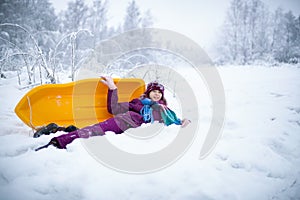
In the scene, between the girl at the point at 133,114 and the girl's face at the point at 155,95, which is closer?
the girl at the point at 133,114

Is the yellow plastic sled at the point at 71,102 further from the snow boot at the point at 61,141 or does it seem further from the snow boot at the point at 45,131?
the snow boot at the point at 61,141

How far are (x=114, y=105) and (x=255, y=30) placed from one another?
12304 mm

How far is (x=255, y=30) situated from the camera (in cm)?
1123

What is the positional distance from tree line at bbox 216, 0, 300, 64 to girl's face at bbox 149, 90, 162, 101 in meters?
9.69

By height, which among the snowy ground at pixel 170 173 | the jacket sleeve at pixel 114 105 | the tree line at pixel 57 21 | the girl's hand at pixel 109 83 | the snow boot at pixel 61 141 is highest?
the tree line at pixel 57 21

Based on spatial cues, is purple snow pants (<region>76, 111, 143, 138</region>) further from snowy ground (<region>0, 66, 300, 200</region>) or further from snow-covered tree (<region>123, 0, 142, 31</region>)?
snow-covered tree (<region>123, 0, 142, 31</region>)

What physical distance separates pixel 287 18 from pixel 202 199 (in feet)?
50.9

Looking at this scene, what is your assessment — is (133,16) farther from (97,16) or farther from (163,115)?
(163,115)

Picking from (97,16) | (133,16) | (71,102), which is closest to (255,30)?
(133,16)

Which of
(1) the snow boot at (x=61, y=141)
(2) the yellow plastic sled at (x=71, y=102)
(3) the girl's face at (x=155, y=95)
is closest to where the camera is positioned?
(1) the snow boot at (x=61, y=141)

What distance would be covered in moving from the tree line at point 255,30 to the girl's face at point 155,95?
9689mm

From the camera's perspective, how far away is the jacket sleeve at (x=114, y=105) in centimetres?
205

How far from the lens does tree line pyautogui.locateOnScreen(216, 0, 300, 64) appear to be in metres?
10.9

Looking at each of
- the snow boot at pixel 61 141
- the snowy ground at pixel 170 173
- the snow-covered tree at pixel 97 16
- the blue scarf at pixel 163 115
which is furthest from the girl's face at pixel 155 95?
the snow-covered tree at pixel 97 16
